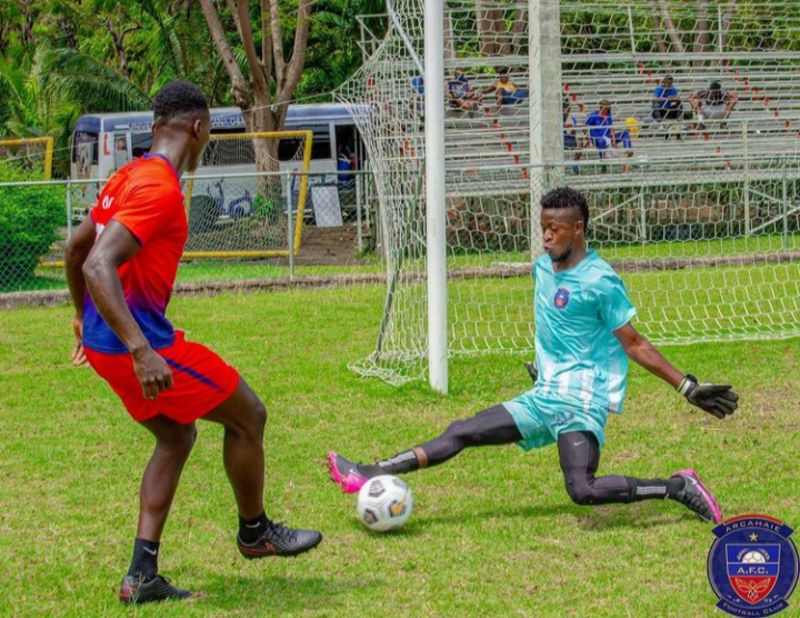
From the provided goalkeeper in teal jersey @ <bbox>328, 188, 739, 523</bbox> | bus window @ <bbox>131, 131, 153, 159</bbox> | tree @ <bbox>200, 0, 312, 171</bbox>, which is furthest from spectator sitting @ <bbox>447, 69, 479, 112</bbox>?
goalkeeper in teal jersey @ <bbox>328, 188, 739, 523</bbox>

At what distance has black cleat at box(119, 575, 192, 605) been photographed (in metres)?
5.01

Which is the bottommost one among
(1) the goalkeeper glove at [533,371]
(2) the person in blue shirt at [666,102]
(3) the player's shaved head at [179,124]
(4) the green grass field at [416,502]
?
(4) the green grass field at [416,502]

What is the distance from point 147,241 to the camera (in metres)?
4.70

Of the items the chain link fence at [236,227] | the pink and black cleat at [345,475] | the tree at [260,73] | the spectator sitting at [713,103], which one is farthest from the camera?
→ the tree at [260,73]

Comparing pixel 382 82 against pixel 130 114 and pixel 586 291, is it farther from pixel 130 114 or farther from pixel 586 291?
pixel 130 114

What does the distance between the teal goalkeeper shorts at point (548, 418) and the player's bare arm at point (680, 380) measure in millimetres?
348

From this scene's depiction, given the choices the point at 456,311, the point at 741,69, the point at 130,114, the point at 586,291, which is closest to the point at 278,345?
the point at 456,311

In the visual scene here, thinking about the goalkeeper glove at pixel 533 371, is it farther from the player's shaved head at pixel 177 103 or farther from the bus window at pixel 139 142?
the bus window at pixel 139 142

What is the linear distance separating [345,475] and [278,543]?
45.9 inches

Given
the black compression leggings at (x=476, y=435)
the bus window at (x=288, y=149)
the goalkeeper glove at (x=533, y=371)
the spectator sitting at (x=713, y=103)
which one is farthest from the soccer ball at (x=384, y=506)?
the bus window at (x=288, y=149)

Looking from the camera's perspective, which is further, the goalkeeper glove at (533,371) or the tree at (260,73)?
the tree at (260,73)

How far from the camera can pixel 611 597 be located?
196 inches

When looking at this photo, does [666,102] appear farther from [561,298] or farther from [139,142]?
[561,298]

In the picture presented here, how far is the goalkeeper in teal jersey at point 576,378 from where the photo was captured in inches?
236
